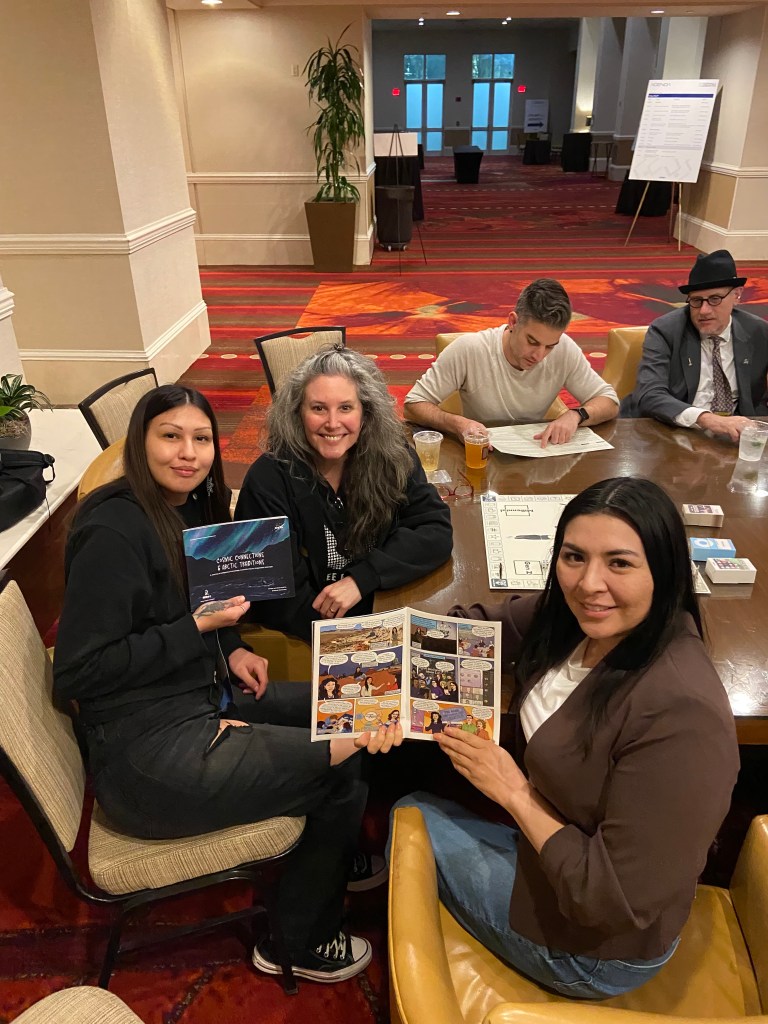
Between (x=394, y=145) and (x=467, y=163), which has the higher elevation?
(x=394, y=145)

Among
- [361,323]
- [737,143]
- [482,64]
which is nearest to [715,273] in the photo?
[361,323]

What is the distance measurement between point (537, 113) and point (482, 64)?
206 cm

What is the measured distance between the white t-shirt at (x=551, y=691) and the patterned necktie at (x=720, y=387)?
1.90m

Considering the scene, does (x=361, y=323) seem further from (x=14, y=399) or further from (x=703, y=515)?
(x=703, y=515)

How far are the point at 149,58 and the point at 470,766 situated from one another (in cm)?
528

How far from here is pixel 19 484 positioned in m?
2.59

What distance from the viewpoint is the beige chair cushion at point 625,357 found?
10.3 ft

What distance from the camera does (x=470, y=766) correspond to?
1284mm

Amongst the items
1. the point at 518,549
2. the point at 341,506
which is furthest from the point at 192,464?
the point at 518,549

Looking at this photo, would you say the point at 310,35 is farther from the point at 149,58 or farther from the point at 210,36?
the point at 149,58

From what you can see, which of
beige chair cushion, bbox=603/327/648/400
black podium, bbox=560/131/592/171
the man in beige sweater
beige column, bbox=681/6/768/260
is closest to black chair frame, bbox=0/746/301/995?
the man in beige sweater

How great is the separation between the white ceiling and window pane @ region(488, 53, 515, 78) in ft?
43.4

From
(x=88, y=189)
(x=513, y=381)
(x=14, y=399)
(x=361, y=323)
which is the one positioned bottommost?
(x=361, y=323)

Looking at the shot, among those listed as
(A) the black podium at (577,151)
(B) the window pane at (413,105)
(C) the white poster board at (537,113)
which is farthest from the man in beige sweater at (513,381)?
(B) the window pane at (413,105)
